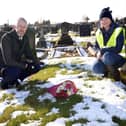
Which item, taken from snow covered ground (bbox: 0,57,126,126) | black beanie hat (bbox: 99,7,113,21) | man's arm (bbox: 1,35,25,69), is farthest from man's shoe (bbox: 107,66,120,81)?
man's arm (bbox: 1,35,25,69)

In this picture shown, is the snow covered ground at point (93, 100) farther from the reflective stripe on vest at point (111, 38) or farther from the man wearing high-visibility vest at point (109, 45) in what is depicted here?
the reflective stripe on vest at point (111, 38)

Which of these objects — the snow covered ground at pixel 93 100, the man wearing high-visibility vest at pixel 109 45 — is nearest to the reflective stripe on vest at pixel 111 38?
the man wearing high-visibility vest at pixel 109 45

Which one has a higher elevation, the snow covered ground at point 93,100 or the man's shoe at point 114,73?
the man's shoe at point 114,73

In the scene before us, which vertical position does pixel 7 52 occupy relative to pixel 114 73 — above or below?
above

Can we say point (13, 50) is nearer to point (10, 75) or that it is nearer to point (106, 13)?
point (10, 75)

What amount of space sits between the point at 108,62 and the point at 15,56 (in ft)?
6.14

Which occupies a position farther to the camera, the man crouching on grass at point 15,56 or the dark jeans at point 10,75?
the dark jeans at point 10,75

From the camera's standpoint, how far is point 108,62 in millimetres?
6594

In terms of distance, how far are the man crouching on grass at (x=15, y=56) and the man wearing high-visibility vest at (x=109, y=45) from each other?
148 cm

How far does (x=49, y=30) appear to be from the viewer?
4700cm

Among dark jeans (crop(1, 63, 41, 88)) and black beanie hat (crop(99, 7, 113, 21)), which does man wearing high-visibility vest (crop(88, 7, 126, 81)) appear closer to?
black beanie hat (crop(99, 7, 113, 21))

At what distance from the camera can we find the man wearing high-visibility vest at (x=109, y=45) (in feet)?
21.5

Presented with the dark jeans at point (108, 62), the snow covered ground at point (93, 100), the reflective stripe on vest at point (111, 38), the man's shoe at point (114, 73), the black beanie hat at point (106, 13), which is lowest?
the snow covered ground at point (93, 100)

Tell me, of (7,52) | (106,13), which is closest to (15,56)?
(7,52)
